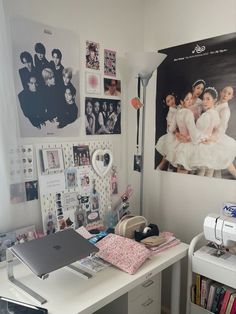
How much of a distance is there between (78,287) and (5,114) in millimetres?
876

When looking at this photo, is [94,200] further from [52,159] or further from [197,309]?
[197,309]

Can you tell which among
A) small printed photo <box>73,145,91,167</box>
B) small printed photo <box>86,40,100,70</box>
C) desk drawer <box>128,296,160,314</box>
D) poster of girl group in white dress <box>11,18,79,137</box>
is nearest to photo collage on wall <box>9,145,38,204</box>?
poster of girl group in white dress <box>11,18,79,137</box>

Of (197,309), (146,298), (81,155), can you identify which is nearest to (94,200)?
(81,155)

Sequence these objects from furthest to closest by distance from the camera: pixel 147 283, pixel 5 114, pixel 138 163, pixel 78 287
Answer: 1. pixel 138 163
2. pixel 147 283
3. pixel 5 114
4. pixel 78 287

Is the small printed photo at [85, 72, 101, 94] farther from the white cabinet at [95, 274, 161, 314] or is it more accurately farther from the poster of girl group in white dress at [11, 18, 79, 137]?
the white cabinet at [95, 274, 161, 314]

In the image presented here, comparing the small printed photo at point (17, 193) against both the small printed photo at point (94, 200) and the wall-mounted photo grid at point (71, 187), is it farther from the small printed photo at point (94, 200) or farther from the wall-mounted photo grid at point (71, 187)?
the small printed photo at point (94, 200)

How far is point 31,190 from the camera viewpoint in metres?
1.57

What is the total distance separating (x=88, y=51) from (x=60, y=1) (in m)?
0.32

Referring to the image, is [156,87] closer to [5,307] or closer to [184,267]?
[184,267]

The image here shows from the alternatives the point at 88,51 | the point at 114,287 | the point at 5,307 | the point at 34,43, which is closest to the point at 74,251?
the point at 114,287

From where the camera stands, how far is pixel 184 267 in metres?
1.98

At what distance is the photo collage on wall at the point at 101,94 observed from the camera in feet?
5.98

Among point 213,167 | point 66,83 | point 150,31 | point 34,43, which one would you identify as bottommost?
point 213,167

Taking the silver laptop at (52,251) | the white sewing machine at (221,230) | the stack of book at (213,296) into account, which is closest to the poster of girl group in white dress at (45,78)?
the silver laptop at (52,251)
